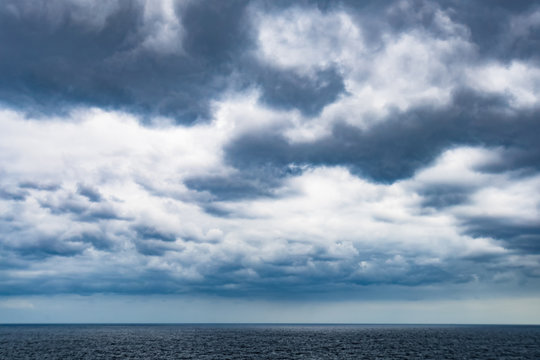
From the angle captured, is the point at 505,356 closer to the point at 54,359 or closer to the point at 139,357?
the point at 139,357

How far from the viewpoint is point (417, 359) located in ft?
333

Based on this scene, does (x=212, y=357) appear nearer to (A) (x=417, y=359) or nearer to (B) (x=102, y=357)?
(B) (x=102, y=357)

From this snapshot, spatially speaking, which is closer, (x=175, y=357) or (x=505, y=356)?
(x=175, y=357)

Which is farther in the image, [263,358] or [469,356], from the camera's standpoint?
[469,356]

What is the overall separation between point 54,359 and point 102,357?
408 inches

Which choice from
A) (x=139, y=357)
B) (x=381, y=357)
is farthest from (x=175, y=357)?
(x=381, y=357)

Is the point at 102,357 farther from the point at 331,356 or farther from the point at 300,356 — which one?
the point at 331,356

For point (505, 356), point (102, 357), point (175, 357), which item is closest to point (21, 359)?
point (102, 357)

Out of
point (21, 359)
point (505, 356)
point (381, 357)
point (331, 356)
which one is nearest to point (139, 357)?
point (21, 359)

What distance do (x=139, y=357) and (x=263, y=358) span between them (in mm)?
29581

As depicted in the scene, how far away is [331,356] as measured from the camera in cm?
10794

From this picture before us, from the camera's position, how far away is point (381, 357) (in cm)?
10538

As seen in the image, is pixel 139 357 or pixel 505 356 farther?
pixel 505 356

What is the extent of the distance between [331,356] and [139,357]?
46.5 meters
